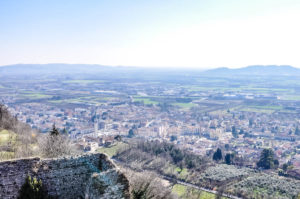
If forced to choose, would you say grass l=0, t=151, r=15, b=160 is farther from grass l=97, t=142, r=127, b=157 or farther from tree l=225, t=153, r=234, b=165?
tree l=225, t=153, r=234, b=165

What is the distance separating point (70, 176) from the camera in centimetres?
905

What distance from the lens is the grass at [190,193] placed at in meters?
29.9

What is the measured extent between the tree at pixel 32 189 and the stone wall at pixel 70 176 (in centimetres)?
12

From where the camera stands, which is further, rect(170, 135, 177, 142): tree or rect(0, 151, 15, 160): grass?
rect(170, 135, 177, 142): tree

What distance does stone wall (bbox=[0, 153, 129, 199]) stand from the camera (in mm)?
8250

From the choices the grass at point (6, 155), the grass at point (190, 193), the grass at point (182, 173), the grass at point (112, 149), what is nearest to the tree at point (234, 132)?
the grass at point (112, 149)

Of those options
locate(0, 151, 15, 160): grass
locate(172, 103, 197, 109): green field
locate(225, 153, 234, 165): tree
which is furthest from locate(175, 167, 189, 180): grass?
locate(172, 103, 197, 109): green field

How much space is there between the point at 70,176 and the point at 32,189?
1.17 metres

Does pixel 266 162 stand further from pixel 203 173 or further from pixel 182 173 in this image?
pixel 182 173

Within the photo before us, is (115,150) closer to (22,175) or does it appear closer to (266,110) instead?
(22,175)

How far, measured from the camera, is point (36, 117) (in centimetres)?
8888

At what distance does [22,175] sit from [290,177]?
4071 centimetres

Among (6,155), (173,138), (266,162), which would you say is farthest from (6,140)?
(173,138)

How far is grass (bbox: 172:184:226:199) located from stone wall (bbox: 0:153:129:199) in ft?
71.8
